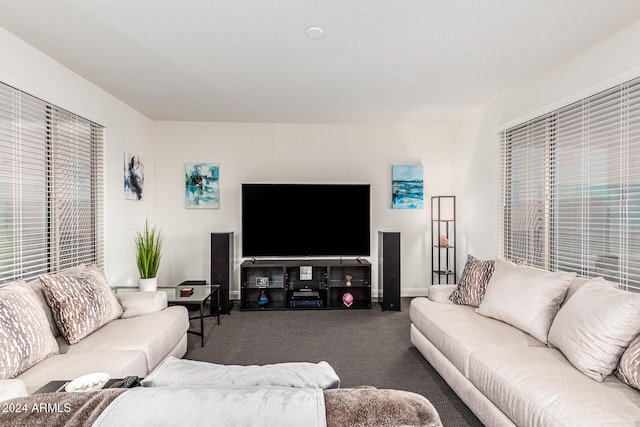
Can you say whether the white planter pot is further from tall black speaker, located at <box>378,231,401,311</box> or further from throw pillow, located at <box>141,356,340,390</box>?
throw pillow, located at <box>141,356,340,390</box>

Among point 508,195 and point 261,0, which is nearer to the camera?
point 261,0

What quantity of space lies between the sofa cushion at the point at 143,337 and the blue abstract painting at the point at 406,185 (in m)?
3.35

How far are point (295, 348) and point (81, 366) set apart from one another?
1771 mm

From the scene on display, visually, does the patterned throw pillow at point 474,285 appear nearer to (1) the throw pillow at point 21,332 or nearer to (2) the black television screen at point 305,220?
(2) the black television screen at point 305,220

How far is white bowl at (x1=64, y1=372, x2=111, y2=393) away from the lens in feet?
4.83

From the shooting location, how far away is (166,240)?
4891mm

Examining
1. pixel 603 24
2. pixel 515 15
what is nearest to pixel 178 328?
pixel 515 15

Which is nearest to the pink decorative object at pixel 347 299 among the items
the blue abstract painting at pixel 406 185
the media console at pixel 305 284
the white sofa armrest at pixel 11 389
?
the media console at pixel 305 284

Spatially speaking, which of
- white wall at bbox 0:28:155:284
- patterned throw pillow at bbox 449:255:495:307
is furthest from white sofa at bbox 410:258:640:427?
white wall at bbox 0:28:155:284

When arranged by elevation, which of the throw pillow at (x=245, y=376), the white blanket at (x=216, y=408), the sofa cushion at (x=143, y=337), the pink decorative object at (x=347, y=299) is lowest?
the pink decorative object at (x=347, y=299)

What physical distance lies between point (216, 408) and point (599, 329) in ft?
6.47

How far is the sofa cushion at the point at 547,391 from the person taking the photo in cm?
143

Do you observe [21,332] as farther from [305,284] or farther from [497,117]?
[497,117]

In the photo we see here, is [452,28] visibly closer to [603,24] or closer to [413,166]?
[603,24]
